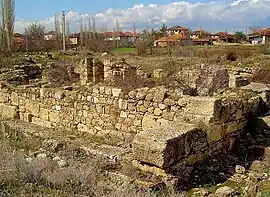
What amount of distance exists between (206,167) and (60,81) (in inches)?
437

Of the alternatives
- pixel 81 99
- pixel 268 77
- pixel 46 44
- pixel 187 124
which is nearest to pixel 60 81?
pixel 81 99

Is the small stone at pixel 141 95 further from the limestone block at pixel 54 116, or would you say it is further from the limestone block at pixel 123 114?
the limestone block at pixel 54 116

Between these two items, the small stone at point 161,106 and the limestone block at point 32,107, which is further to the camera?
the limestone block at point 32,107

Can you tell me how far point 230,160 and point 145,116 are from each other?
6.65ft

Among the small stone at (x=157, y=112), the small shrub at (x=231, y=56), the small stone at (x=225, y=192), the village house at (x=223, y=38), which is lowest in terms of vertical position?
the small stone at (x=225, y=192)

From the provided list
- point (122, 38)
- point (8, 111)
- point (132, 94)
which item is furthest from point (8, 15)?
point (122, 38)

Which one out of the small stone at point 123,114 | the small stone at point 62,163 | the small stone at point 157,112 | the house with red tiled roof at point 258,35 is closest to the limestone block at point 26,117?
the small stone at point 123,114

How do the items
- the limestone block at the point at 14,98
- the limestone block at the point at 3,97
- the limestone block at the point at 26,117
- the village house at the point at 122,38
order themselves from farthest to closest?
the village house at the point at 122,38
the limestone block at the point at 3,97
the limestone block at the point at 14,98
the limestone block at the point at 26,117

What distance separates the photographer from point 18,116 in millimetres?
10703

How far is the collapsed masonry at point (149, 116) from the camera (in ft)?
18.9

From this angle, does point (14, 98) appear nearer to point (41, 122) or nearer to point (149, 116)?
point (41, 122)

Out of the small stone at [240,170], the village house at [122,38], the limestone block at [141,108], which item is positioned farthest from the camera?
the village house at [122,38]

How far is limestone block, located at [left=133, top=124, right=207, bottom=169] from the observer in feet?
17.9

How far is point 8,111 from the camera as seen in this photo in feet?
35.6
